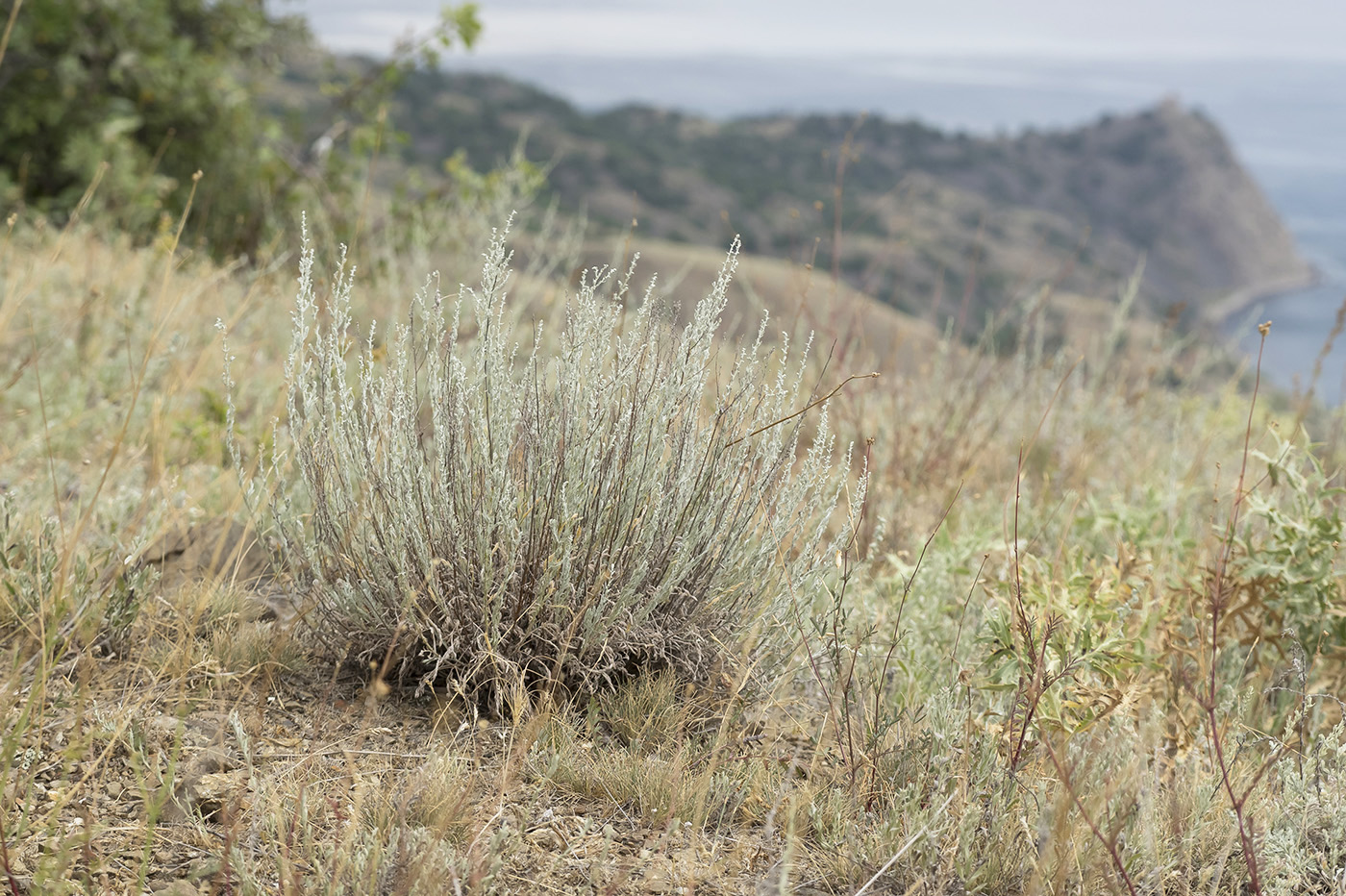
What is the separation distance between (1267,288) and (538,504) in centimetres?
12235

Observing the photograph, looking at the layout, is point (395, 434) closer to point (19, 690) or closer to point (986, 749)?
point (19, 690)

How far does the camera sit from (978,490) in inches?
183

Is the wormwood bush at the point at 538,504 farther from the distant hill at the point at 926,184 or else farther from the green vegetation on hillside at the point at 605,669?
the distant hill at the point at 926,184

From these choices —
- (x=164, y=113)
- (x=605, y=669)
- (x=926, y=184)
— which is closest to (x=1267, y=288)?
(x=926, y=184)

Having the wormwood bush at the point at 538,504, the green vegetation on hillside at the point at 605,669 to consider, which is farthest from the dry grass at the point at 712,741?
the wormwood bush at the point at 538,504

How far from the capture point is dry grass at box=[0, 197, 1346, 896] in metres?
1.76

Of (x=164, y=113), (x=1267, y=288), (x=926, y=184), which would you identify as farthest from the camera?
(x=1267, y=288)

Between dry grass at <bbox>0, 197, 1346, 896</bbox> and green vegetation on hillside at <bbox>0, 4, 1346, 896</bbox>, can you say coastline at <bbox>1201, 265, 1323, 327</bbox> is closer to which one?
dry grass at <bbox>0, 197, 1346, 896</bbox>

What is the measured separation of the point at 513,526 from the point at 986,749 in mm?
1188

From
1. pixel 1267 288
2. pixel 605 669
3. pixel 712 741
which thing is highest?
pixel 1267 288

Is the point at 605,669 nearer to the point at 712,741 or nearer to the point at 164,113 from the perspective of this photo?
the point at 712,741

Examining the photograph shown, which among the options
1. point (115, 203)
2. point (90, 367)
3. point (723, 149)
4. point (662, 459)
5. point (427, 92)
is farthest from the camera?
point (723, 149)

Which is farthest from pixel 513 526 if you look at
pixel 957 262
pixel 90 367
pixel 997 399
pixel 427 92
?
pixel 957 262

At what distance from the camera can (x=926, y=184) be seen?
71.8 metres
